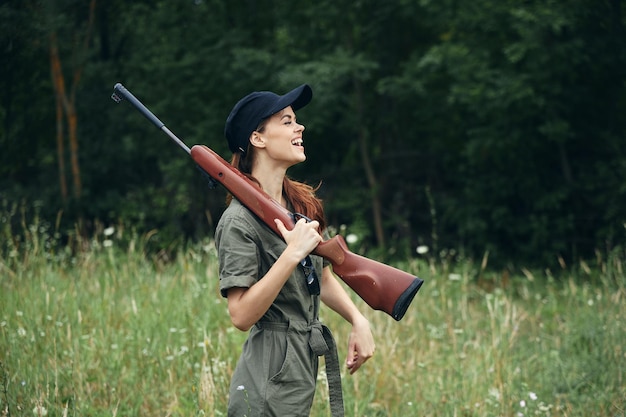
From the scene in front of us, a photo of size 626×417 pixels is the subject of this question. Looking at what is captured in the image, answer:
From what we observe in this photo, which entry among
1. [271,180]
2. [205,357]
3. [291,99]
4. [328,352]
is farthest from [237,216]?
[205,357]

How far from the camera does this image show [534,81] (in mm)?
9664

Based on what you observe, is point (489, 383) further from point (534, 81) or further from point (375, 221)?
point (375, 221)

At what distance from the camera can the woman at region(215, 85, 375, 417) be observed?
2475 mm

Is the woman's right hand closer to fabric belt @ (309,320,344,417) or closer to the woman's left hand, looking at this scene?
fabric belt @ (309,320,344,417)

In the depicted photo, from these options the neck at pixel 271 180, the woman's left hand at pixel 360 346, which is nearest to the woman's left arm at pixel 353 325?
the woman's left hand at pixel 360 346

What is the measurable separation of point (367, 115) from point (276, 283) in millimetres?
10617

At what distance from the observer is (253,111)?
2781 millimetres

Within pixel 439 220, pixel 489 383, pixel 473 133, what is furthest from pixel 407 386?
pixel 439 220

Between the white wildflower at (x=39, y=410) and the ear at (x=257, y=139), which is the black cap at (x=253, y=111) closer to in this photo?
the ear at (x=257, y=139)

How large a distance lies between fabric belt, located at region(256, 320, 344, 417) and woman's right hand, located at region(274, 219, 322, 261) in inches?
Answer: 13.0

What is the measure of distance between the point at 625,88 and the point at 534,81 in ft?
4.64

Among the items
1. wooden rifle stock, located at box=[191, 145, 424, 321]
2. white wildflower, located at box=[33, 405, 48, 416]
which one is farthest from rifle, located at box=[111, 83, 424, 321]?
white wildflower, located at box=[33, 405, 48, 416]

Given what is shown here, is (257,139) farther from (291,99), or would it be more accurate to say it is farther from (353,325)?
(353,325)

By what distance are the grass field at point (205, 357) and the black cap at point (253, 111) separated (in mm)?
1379
